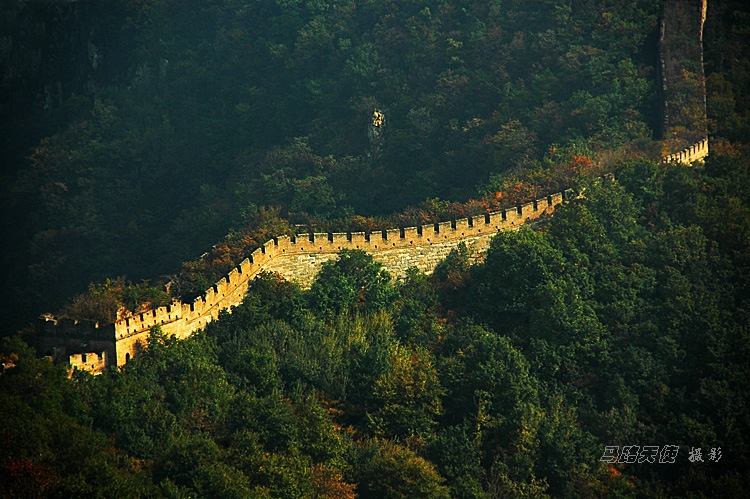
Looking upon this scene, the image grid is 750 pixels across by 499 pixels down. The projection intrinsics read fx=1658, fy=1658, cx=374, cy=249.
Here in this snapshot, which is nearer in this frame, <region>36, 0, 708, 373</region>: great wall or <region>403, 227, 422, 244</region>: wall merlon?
<region>36, 0, 708, 373</region>: great wall

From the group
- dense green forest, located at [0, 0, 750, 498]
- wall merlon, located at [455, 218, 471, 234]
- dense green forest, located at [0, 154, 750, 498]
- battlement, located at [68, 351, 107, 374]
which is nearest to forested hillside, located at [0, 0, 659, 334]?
dense green forest, located at [0, 0, 750, 498]

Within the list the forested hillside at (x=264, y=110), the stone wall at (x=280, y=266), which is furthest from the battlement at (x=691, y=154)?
the forested hillside at (x=264, y=110)

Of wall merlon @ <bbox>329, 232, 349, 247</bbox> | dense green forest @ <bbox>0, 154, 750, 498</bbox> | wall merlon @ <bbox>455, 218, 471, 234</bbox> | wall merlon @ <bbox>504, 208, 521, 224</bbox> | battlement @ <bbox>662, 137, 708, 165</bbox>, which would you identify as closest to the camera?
dense green forest @ <bbox>0, 154, 750, 498</bbox>

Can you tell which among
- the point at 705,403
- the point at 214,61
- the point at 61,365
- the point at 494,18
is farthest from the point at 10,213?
the point at 705,403

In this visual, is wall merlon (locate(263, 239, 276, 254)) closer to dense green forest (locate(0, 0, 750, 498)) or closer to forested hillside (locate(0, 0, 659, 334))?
dense green forest (locate(0, 0, 750, 498))

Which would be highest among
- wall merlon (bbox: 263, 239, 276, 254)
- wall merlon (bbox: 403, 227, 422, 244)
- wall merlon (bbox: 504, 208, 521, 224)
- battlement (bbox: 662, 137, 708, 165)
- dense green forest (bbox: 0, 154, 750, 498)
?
battlement (bbox: 662, 137, 708, 165)

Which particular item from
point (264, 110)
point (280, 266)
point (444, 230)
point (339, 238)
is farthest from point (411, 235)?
point (264, 110)
